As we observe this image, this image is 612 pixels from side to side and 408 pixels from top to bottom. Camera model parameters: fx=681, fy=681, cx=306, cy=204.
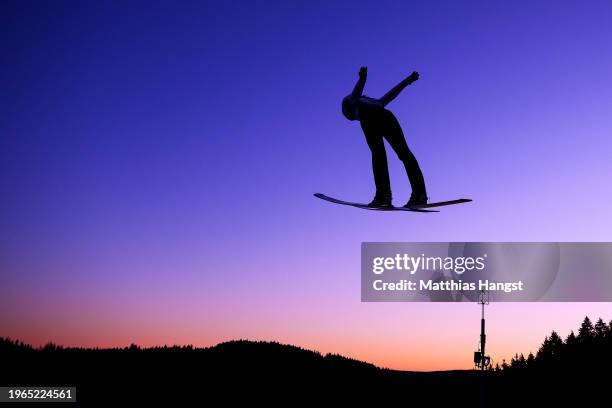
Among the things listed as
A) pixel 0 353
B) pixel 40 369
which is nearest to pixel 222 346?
pixel 40 369

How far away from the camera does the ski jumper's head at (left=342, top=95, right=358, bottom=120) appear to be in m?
10.1

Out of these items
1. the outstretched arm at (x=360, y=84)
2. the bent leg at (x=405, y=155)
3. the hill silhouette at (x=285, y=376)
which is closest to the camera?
the outstretched arm at (x=360, y=84)

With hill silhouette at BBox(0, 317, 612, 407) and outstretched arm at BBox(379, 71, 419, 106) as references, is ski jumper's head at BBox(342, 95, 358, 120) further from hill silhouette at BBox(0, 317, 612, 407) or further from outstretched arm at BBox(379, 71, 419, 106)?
hill silhouette at BBox(0, 317, 612, 407)

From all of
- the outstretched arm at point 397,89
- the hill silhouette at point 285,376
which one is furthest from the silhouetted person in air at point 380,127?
the hill silhouette at point 285,376

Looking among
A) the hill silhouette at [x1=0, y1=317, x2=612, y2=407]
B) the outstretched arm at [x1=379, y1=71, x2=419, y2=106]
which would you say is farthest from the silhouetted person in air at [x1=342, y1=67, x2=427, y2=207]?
the hill silhouette at [x1=0, y1=317, x2=612, y2=407]

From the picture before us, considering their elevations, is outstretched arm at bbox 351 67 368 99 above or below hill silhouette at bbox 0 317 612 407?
above

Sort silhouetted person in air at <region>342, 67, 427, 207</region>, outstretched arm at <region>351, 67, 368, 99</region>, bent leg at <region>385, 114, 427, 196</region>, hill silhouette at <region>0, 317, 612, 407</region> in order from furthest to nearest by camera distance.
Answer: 1. hill silhouette at <region>0, 317, 612, 407</region>
2. bent leg at <region>385, 114, 427, 196</region>
3. silhouetted person in air at <region>342, 67, 427, 207</region>
4. outstretched arm at <region>351, 67, 368, 99</region>

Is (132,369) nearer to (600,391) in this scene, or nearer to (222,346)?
(222,346)

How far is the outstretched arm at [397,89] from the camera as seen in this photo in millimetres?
9844

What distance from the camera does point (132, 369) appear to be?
290 ft

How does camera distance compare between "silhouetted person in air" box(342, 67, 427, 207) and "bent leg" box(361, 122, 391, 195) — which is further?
"bent leg" box(361, 122, 391, 195)

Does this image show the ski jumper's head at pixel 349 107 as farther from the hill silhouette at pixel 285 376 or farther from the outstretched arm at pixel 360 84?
the hill silhouette at pixel 285 376

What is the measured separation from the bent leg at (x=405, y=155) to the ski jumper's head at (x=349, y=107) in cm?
55

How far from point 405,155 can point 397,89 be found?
49.6 inches
